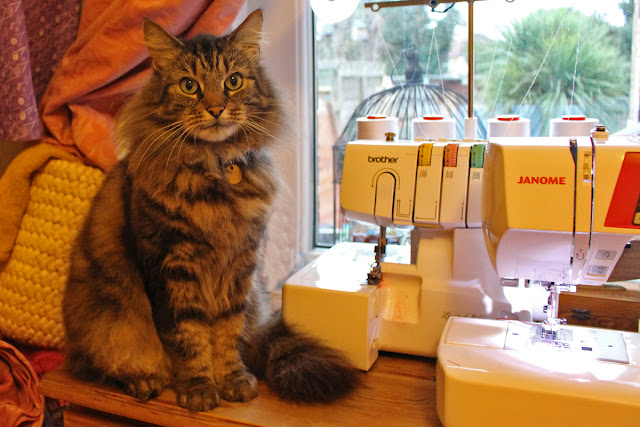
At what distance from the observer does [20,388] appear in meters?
1.50

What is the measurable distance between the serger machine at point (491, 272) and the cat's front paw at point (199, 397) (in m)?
0.24

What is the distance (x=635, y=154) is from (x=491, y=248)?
0.29 meters

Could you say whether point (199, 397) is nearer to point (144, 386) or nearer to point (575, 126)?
point (144, 386)

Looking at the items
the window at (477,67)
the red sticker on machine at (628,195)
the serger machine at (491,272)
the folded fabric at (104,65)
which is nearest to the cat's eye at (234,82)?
the serger machine at (491,272)

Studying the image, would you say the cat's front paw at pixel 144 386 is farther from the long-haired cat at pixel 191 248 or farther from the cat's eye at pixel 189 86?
the cat's eye at pixel 189 86

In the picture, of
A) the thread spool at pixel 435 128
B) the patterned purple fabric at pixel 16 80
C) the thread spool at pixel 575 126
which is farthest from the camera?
the patterned purple fabric at pixel 16 80

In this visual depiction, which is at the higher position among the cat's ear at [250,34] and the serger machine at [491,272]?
the cat's ear at [250,34]

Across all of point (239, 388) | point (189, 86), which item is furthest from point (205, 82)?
point (239, 388)

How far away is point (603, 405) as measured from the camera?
3.00ft

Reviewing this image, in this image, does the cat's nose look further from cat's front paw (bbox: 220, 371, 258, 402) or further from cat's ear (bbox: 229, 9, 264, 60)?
cat's front paw (bbox: 220, 371, 258, 402)

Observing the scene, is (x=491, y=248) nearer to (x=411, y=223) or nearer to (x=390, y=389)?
(x=411, y=223)

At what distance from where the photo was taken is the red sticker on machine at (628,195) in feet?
3.01

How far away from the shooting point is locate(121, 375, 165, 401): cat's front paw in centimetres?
123

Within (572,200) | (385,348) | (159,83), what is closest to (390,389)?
(385,348)
